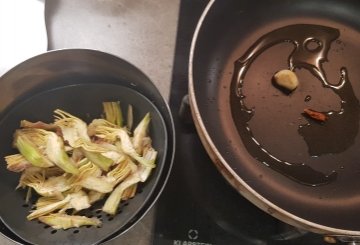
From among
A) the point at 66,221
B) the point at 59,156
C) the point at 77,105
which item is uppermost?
the point at 77,105

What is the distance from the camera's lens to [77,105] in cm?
72

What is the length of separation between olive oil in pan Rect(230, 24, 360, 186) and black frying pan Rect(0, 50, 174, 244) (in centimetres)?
16

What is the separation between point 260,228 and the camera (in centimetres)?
69

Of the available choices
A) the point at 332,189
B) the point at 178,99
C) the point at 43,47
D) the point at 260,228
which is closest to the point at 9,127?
the point at 43,47

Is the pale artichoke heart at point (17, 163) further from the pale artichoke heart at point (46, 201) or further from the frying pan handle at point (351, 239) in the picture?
the frying pan handle at point (351, 239)

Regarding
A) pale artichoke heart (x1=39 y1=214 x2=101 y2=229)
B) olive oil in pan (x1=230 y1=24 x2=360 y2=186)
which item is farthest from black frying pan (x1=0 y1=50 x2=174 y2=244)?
olive oil in pan (x1=230 y1=24 x2=360 y2=186)

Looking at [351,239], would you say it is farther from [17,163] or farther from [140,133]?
[17,163]

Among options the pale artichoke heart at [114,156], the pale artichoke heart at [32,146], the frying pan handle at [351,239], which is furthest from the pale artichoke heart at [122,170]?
the frying pan handle at [351,239]

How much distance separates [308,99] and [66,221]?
1.66 ft

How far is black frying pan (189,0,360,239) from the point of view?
26.4 inches

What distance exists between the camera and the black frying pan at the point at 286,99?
670 millimetres

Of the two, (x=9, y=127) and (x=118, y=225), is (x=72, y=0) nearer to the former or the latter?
(x=9, y=127)

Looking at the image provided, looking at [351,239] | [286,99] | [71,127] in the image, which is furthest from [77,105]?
[351,239]

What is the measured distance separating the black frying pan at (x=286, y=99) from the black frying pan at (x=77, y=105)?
95mm
